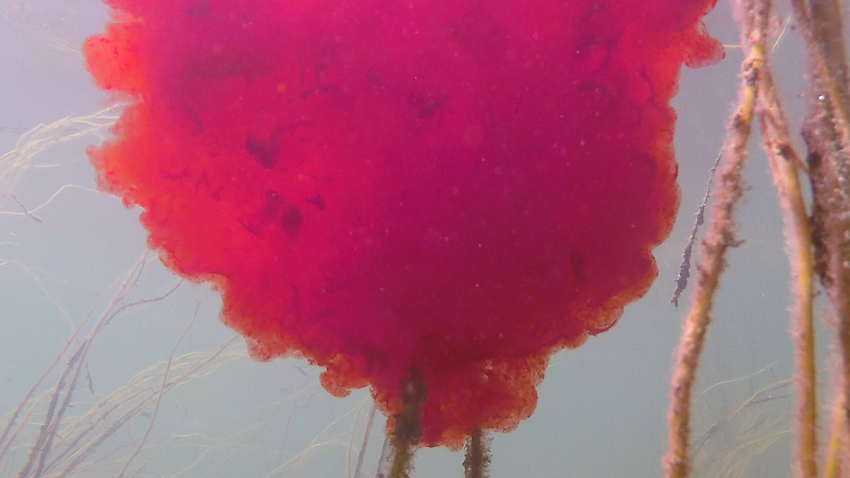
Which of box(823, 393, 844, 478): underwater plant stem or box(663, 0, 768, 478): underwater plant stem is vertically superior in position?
box(663, 0, 768, 478): underwater plant stem

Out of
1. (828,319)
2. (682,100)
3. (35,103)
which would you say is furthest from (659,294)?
(35,103)

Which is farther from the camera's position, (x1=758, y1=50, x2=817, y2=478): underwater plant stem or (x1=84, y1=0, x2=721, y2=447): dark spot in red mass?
(x1=84, y1=0, x2=721, y2=447): dark spot in red mass

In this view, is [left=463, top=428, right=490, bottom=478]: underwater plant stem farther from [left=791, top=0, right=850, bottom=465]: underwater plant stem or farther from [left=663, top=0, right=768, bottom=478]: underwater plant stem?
[left=791, top=0, right=850, bottom=465]: underwater plant stem

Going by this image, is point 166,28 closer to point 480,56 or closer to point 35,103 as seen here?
point 480,56

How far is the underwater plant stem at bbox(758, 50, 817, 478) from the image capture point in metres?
1.32

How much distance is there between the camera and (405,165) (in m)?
1.50

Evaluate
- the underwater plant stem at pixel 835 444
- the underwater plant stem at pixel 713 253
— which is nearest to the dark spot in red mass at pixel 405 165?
the underwater plant stem at pixel 713 253

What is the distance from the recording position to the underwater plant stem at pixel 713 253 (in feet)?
4.34

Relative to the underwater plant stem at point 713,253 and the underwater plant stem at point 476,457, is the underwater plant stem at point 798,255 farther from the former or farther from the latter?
the underwater plant stem at point 476,457

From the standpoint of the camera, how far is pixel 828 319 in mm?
1379

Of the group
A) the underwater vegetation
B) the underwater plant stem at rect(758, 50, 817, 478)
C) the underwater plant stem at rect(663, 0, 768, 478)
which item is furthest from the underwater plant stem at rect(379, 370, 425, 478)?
the underwater plant stem at rect(758, 50, 817, 478)

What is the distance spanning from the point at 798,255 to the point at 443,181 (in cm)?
108

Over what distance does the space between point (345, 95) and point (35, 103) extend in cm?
1823

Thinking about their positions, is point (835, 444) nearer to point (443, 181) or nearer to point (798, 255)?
point (798, 255)
